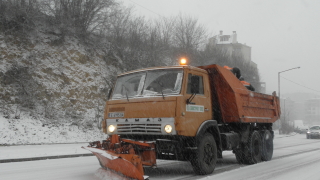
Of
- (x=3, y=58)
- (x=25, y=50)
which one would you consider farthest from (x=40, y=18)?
(x=3, y=58)

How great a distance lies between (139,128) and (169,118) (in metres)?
0.80

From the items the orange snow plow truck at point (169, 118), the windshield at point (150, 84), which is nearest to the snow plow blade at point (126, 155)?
the orange snow plow truck at point (169, 118)

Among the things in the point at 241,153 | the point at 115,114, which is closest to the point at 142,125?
the point at 115,114

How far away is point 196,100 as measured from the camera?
8.38 meters

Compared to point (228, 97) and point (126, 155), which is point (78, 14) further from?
point (126, 155)

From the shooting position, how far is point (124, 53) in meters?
30.1

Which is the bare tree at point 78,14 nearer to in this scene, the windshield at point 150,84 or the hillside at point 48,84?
the hillside at point 48,84

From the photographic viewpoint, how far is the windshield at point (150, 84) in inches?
321

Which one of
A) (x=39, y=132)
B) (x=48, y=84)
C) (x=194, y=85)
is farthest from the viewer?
(x=48, y=84)

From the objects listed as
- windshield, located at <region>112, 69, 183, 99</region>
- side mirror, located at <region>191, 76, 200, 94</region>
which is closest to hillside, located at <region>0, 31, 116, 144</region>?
windshield, located at <region>112, 69, 183, 99</region>

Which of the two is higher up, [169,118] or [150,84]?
[150,84]

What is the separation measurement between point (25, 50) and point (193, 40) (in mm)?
18507

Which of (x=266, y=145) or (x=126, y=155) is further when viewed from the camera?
(x=266, y=145)

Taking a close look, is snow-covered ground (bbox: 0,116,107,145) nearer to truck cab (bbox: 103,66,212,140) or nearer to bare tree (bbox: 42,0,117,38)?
bare tree (bbox: 42,0,117,38)
